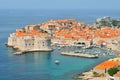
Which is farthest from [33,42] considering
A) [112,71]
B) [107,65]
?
[112,71]

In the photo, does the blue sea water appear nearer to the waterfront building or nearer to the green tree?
the waterfront building

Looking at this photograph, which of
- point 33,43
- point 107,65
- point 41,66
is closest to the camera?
point 107,65

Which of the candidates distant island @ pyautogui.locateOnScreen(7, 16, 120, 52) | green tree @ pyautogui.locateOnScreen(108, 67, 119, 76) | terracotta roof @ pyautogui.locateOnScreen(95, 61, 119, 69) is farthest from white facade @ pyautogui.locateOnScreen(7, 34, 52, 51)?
green tree @ pyautogui.locateOnScreen(108, 67, 119, 76)

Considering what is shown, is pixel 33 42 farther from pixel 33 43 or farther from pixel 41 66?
pixel 41 66

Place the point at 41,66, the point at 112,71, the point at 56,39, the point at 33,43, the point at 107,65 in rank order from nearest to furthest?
the point at 112,71 → the point at 107,65 → the point at 41,66 → the point at 33,43 → the point at 56,39

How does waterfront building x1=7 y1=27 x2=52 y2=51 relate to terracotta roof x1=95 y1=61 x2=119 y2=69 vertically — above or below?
above

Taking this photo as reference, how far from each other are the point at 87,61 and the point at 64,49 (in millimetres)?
9401

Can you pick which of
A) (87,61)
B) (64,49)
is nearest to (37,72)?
(87,61)

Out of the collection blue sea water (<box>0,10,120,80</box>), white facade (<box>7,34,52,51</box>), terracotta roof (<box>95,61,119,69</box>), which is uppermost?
white facade (<box>7,34,52,51</box>)

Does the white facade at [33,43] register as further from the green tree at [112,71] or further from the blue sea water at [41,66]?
the green tree at [112,71]

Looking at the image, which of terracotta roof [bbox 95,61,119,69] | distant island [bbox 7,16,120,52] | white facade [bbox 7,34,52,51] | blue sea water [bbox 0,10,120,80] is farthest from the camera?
distant island [bbox 7,16,120,52]

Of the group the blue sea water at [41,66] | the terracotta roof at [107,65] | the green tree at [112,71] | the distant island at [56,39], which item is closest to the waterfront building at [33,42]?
the distant island at [56,39]

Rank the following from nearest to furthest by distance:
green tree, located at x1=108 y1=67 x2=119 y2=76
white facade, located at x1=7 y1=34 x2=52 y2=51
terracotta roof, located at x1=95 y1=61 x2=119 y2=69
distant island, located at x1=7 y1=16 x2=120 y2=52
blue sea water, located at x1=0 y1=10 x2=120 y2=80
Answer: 1. green tree, located at x1=108 y1=67 x2=119 y2=76
2. terracotta roof, located at x1=95 y1=61 x2=119 y2=69
3. blue sea water, located at x1=0 y1=10 x2=120 y2=80
4. white facade, located at x1=7 y1=34 x2=52 y2=51
5. distant island, located at x1=7 y1=16 x2=120 y2=52

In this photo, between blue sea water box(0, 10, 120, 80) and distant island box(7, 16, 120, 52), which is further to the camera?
distant island box(7, 16, 120, 52)
